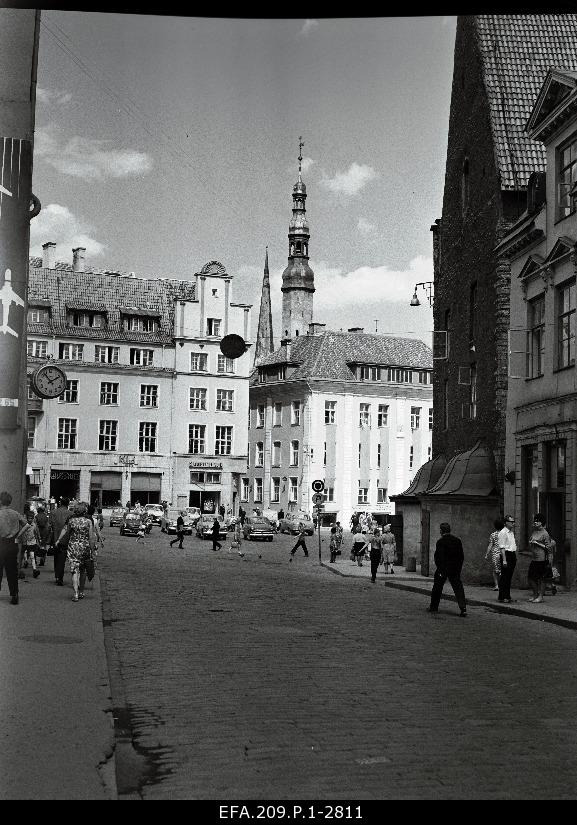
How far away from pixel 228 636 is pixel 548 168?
58.3 feet

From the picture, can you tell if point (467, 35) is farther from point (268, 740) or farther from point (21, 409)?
point (268, 740)

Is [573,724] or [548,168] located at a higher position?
[548,168]

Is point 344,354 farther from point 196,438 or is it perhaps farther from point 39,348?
point 39,348

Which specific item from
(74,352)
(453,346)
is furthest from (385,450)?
(453,346)

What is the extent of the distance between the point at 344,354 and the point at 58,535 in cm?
6879

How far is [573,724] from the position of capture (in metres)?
9.87

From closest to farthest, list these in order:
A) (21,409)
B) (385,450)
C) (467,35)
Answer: (21,409), (467,35), (385,450)

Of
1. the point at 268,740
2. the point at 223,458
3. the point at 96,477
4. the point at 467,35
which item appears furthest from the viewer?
the point at 223,458

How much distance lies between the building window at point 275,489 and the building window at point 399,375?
13764 mm

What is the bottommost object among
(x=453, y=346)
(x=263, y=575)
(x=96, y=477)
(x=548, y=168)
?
(x=263, y=575)

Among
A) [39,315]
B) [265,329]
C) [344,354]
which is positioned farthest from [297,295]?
[39,315]

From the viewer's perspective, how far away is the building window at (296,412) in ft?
294

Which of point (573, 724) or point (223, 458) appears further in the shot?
point (223, 458)

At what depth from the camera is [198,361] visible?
56.1m
